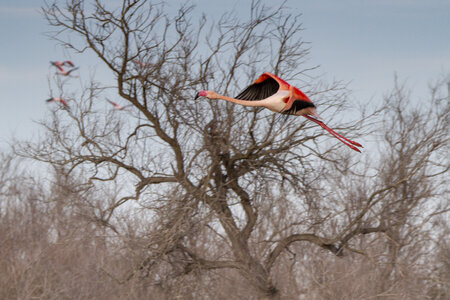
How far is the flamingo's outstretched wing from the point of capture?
7.58 m

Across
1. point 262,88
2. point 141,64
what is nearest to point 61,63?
point 141,64

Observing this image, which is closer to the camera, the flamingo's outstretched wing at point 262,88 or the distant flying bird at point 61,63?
the flamingo's outstretched wing at point 262,88

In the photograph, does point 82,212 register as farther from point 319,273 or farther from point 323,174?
point 319,273

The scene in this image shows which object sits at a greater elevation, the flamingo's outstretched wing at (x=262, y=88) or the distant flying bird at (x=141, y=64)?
the distant flying bird at (x=141, y=64)

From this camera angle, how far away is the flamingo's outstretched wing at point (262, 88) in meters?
7.58

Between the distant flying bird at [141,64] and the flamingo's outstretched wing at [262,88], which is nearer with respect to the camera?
the flamingo's outstretched wing at [262,88]

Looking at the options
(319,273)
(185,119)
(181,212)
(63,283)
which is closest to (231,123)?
(185,119)

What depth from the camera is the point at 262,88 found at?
776 cm

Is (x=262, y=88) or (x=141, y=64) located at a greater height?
(x=141, y=64)

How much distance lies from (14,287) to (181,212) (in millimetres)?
6801

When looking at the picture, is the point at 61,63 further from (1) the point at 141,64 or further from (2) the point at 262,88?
(2) the point at 262,88

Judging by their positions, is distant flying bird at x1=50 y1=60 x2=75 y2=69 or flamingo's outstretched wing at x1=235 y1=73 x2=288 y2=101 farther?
distant flying bird at x1=50 y1=60 x2=75 y2=69

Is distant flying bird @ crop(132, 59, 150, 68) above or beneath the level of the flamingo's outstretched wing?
above

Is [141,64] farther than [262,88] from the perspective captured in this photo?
Yes
